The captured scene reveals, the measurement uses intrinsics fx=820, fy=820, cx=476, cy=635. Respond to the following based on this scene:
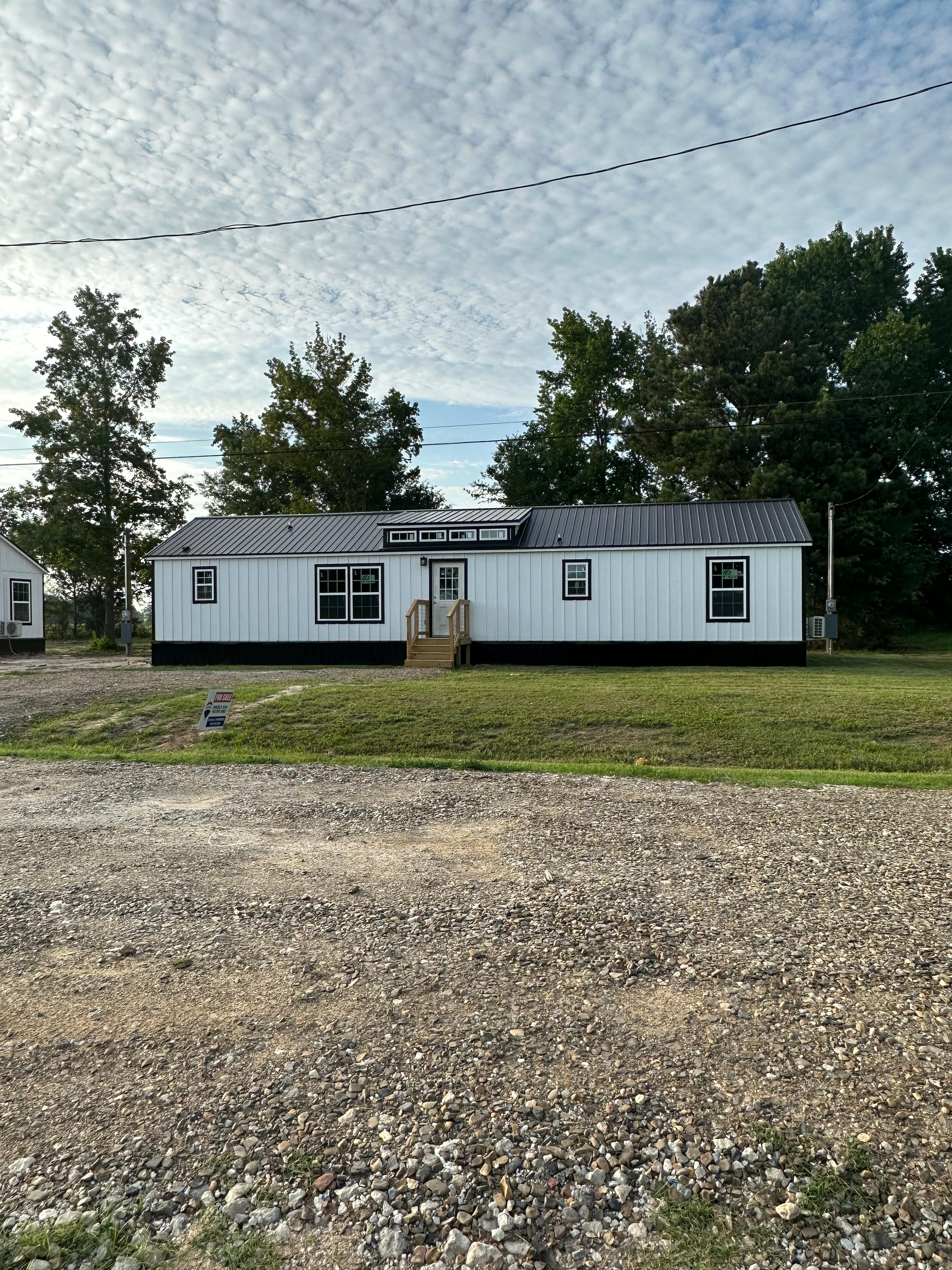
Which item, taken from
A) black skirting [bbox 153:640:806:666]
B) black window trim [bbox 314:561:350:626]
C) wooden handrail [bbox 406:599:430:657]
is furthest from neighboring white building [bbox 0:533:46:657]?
wooden handrail [bbox 406:599:430:657]

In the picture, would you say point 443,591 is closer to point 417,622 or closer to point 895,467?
point 417,622

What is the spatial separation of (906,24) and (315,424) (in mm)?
Answer: 32578

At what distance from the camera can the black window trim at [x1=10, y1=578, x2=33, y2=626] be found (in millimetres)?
28000

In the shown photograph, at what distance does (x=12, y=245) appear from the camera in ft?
42.8

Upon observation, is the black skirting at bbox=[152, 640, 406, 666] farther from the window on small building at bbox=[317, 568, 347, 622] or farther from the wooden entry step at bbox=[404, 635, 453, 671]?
the wooden entry step at bbox=[404, 635, 453, 671]

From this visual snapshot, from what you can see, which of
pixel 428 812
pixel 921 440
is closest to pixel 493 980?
pixel 428 812

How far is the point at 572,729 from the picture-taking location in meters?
10.5

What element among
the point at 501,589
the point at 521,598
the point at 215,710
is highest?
the point at 501,589

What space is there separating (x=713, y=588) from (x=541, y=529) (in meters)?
4.57

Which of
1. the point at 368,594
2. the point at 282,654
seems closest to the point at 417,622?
the point at 368,594

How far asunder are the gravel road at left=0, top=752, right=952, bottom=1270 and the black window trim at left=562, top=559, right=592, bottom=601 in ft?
47.1

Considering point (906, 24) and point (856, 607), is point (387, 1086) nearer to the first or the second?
point (906, 24)

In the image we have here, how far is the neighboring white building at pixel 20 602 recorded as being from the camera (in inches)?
1088

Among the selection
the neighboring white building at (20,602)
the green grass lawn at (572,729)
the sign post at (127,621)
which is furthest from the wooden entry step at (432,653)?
the neighboring white building at (20,602)
